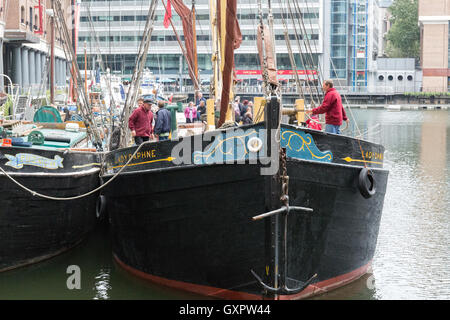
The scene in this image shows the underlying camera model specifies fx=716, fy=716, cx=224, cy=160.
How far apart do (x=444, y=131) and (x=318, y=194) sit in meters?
40.4

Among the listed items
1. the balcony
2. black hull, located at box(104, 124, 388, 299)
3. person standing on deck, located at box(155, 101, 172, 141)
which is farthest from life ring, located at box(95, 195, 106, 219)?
the balcony

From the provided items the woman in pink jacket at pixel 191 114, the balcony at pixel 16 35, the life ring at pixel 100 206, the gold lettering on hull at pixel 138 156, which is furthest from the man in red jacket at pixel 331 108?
the balcony at pixel 16 35

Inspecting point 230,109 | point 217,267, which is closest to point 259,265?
point 217,267

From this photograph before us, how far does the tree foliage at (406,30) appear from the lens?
12319 centimetres

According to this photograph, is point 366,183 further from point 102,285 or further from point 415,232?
point 415,232

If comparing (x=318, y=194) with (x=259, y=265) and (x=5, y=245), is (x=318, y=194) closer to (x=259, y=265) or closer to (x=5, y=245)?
(x=259, y=265)

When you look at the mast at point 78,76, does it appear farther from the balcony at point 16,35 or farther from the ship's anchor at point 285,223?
the balcony at point 16,35

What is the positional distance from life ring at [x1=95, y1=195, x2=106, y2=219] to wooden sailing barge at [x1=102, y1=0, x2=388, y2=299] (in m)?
1.91

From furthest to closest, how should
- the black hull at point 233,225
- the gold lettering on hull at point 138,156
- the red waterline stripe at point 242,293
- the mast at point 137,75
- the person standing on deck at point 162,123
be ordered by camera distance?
the person standing on deck at point 162,123 < the mast at point 137,75 < the gold lettering on hull at point 138,156 < the red waterline stripe at point 242,293 < the black hull at point 233,225

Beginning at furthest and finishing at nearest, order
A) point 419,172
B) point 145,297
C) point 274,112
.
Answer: point 419,172 < point 145,297 < point 274,112

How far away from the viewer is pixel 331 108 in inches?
453

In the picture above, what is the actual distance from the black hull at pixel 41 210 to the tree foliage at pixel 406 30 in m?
117
